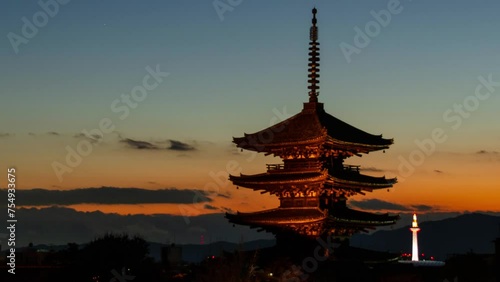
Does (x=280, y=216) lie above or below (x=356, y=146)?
below

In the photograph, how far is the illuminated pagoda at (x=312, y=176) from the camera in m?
68.9

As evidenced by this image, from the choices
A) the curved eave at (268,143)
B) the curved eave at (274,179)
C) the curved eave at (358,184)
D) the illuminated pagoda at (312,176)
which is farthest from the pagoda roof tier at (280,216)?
the curved eave at (268,143)

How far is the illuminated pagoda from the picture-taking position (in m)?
68.9

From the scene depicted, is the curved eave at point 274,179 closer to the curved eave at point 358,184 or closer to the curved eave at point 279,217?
the curved eave at point 358,184

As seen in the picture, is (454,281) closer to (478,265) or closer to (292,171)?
(478,265)

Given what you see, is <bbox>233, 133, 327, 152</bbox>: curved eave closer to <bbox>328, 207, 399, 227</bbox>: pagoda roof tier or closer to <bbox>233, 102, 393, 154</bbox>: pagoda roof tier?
<bbox>233, 102, 393, 154</bbox>: pagoda roof tier

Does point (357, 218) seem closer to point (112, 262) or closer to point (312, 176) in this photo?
point (312, 176)

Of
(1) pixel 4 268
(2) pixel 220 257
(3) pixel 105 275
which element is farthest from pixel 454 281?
(1) pixel 4 268

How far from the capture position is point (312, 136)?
69312mm

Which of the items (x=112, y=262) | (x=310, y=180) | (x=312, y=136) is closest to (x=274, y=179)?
(x=310, y=180)

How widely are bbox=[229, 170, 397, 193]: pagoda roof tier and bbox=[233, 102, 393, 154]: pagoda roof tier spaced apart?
190cm

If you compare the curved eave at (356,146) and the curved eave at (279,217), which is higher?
the curved eave at (356,146)

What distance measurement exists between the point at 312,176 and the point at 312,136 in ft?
9.36

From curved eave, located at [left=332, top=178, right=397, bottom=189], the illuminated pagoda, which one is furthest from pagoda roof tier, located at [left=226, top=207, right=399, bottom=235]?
curved eave, located at [left=332, top=178, right=397, bottom=189]
